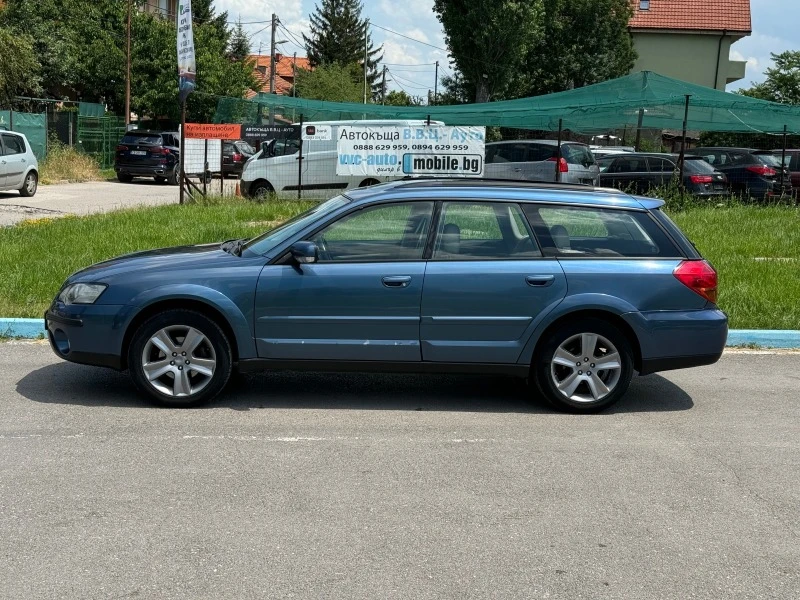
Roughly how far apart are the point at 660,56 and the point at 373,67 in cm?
4714

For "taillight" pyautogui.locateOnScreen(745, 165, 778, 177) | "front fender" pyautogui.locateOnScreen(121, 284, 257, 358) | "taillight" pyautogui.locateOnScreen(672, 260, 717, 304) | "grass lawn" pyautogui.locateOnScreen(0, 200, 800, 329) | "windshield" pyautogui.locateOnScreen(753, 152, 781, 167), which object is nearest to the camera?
"front fender" pyautogui.locateOnScreen(121, 284, 257, 358)

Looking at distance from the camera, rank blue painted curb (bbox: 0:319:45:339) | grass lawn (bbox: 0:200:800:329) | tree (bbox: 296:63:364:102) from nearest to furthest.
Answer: blue painted curb (bbox: 0:319:45:339)
grass lawn (bbox: 0:200:800:329)
tree (bbox: 296:63:364:102)

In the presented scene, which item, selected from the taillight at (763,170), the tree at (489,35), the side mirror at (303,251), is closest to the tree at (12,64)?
the tree at (489,35)

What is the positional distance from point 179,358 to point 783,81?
45.2 metres

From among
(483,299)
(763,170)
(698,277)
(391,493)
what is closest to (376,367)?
(483,299)

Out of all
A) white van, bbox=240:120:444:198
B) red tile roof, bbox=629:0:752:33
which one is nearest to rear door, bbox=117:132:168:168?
white van, bbox=240:120:444:198

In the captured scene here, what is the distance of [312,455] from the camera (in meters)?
5.65

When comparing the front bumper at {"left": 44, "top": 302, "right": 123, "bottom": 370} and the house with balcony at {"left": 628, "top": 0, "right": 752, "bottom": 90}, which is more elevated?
the house with balcony at {"left": 628, "top": 0, "right": 752, "bottom": 90}

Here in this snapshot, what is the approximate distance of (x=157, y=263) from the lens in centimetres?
666

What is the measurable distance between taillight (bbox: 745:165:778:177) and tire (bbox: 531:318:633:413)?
1720 cm

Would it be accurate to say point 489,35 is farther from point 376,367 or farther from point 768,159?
point 376,367

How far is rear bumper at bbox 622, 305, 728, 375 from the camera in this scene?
21.6ft

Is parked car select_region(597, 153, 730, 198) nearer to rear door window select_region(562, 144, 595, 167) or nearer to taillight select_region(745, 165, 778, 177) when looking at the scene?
rear door window select_region(562, 144, 595, 167)

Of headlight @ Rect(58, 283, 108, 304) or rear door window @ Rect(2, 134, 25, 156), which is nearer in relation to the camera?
headlight @ Rect(58, 283, 108, 304)
